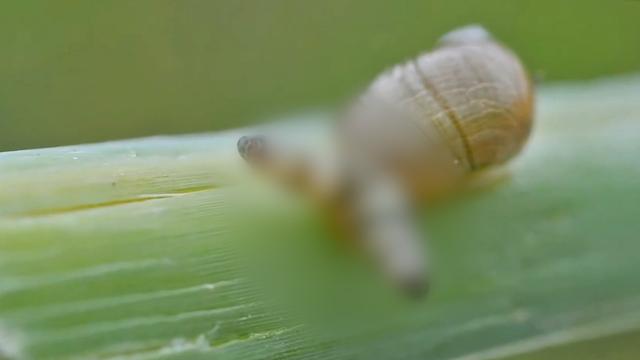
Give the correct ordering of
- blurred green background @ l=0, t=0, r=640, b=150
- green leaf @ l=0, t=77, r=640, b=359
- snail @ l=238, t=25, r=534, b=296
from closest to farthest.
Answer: green leaf @ l=0, t=77, r=640, b=359 → snail @ l=238, t=25, r=534, b=296 → blurred green background @ l=0, t=0, r=640, b=150

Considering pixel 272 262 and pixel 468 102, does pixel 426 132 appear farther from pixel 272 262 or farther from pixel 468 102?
pixel 272 262

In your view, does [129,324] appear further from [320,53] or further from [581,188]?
[320,53]

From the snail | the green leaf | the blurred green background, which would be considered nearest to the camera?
the green leaf

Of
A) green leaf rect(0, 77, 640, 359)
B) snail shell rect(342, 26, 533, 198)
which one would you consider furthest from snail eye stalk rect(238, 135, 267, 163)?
snail shell rect(342, 26, 533, 198)

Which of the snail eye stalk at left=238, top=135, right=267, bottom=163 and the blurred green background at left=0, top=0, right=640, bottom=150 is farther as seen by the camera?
the blurred green background at left=0, top=0, right=640, bottom=150

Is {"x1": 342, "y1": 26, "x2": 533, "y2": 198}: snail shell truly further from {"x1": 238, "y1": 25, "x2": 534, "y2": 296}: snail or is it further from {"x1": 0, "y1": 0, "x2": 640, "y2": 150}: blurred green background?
{"x1": 0, "y1": 0, "x2": 640, "y2": 150}: blurred green background

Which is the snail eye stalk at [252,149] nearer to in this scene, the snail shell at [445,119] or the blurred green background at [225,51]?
the snail shell at [445,119]

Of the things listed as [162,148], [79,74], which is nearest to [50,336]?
[162,148]
